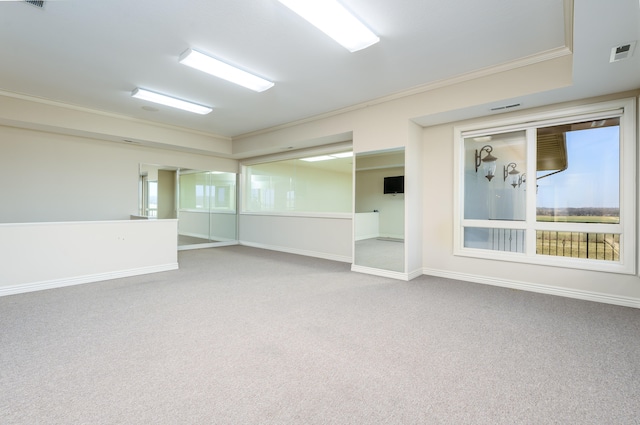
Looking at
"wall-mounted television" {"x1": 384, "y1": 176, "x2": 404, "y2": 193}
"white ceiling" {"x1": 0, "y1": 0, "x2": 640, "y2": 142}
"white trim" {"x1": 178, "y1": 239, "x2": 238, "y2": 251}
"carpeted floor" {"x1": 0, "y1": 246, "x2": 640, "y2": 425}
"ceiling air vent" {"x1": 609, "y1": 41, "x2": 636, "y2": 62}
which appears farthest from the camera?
"white trim" {"x1": 178, "y1": 239, "x2": 238, "y2": 251}

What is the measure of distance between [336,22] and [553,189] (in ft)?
11.3

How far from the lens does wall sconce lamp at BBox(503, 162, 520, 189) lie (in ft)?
13.3

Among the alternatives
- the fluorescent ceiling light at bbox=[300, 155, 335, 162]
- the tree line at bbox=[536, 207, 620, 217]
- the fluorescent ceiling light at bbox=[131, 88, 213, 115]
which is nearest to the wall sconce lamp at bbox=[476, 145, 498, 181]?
the tree line at bbox=[536, 207, 620, 217]

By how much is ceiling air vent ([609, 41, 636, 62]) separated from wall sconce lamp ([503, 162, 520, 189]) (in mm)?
1694

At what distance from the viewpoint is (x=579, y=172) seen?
3.64 meters

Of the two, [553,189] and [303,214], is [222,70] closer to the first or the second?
[303,214]

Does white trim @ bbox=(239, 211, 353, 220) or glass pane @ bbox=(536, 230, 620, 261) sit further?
white trim @ bbox=(239, 211, 353, 220)

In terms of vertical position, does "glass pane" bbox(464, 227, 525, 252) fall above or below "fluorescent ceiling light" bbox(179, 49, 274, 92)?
below

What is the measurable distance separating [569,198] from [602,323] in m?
1.62

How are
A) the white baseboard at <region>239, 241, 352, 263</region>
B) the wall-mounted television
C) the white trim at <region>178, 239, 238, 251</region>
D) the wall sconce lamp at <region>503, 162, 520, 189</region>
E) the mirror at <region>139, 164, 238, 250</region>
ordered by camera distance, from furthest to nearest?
the white trim at <region>178, 239, 238, 251</region> → the mirror at <region>139, 164, 238, 250</region> → the white baseboard at <region>239, 241, 352, 263</region> → the wall-mounted television → the wall sconce lamp at <region>503, 162, 520, 189</region>

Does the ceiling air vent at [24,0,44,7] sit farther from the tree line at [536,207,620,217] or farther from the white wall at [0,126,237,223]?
the tree line at [536,207,620,217]

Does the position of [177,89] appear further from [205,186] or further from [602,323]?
[602,323]

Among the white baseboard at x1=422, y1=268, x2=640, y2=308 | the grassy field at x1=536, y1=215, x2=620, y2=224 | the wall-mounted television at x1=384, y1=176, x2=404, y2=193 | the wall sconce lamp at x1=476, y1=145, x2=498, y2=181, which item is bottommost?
the white baseboard at x1=422, y1=268, x2=640, y2=308

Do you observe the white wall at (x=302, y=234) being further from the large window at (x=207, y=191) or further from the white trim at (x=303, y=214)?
the large window at (x=207, y=191)
